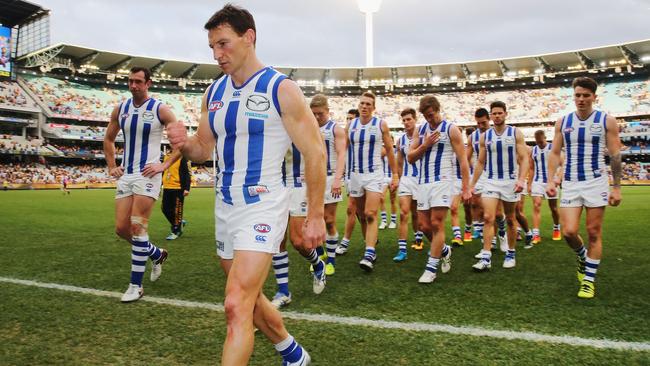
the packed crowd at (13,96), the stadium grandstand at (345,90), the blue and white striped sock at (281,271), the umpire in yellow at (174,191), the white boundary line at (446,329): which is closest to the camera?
the white boundary line at (446,329)

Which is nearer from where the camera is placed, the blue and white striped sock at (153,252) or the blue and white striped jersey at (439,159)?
the blue and white striped sock at (153,252)

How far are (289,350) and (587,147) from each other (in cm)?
442

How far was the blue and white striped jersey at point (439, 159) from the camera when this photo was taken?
6.09 m

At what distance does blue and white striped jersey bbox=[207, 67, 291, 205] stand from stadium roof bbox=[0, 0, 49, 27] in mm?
54905

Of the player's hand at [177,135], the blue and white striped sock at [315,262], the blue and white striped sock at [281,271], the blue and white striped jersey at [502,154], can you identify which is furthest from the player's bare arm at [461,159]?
the player's hand at [177,135]

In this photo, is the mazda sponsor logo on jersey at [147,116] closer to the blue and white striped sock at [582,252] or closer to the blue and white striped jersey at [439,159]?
the blue and white striped jersey at [439,159]

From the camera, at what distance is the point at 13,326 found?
3.90 m

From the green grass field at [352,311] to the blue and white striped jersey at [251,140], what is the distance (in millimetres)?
1359

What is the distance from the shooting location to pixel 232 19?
8.65 ft

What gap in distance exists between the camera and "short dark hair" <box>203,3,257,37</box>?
2.63m

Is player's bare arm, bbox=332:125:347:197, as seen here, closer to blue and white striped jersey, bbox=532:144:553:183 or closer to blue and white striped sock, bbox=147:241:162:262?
blue and white striped sock, bbox=147:241:162:262

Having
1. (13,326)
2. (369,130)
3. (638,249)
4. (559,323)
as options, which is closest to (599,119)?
(559,323)

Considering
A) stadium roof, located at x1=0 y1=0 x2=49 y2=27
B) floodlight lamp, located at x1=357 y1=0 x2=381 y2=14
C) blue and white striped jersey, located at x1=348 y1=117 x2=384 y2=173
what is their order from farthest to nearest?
floodlight lamp, located at x1=357 y1=0 x2=381 y2=14 < stadium roof, located at x1=0 y1=0 x2=49 y2=27 < blue and white striped jersey, located at x1=348 y1=117 x2=384 y2=173

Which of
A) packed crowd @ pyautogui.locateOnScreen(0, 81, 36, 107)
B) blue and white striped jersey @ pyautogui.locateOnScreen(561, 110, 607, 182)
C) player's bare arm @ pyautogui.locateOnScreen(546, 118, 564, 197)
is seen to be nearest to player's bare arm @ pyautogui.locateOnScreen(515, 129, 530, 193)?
player's bare arm @ pyautogui.locateOnScreen(546, 118, 564, 197)
